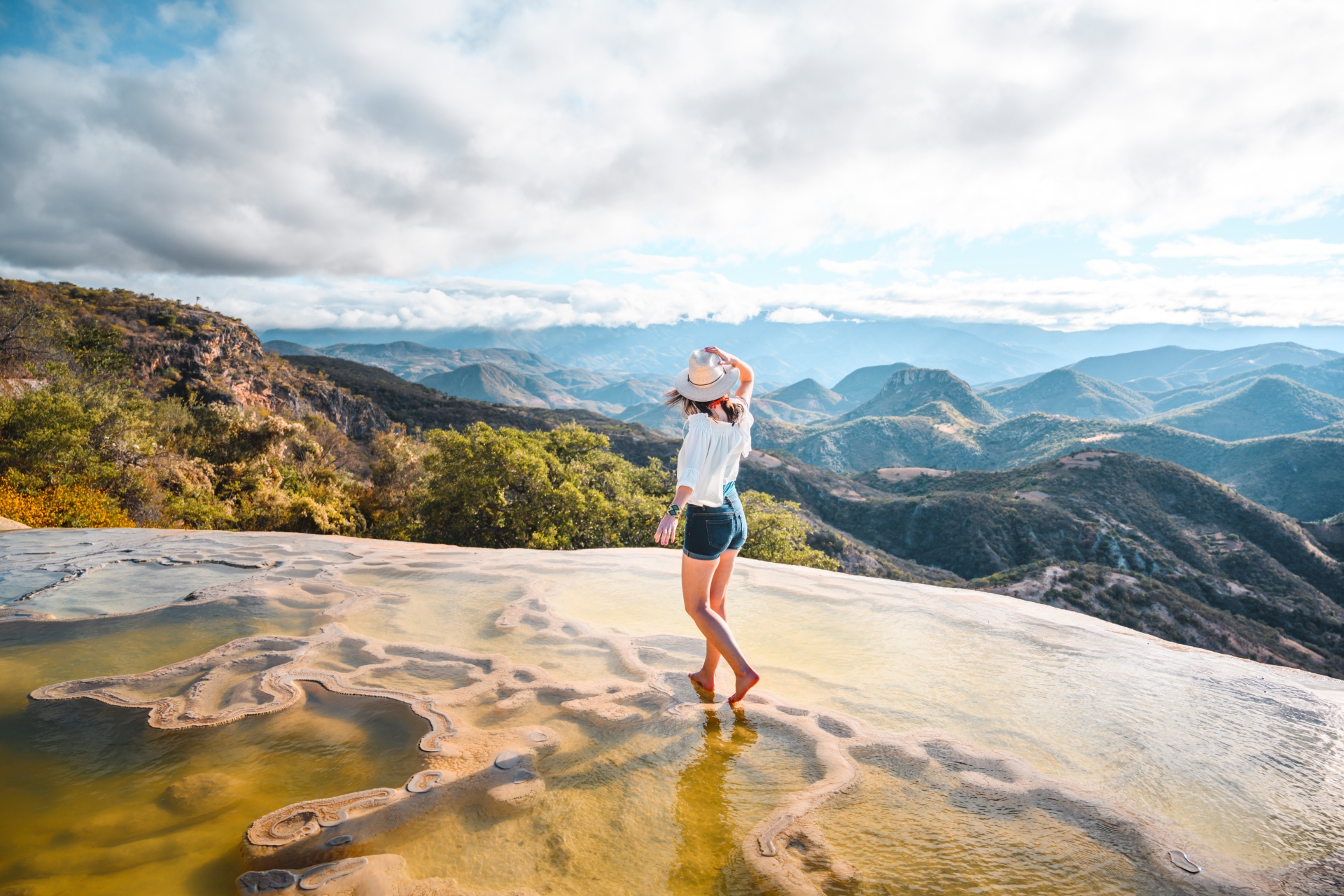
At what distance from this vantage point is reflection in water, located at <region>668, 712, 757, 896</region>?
260cm

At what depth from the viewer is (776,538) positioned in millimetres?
23359

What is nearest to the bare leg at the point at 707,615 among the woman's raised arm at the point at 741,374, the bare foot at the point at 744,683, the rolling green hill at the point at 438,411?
the bare foot at the point at 744,683

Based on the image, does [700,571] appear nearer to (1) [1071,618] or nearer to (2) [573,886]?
(2) [573,886]

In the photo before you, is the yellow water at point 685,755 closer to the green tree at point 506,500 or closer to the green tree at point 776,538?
the green tree at point 506,500

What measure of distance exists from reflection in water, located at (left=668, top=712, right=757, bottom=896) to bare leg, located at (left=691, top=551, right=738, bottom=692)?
40 centimetres

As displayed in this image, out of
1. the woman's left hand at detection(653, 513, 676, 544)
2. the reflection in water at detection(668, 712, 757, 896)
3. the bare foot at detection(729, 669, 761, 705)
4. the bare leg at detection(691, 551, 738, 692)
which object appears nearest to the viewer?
the reflection in water at detection(668, 712, 757, 896)

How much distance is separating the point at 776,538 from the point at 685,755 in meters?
20.3

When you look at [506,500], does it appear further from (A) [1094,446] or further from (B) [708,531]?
(A) [1094,446]

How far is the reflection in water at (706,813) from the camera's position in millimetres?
2600

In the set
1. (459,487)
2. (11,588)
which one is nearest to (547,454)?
(459,487)

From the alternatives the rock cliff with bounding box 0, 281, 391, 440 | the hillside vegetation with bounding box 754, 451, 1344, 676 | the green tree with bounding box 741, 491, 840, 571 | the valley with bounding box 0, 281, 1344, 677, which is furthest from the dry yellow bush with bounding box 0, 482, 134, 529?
the hillside vegetation with bounding box 754, 451, 1344, 676

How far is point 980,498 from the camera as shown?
70688mm

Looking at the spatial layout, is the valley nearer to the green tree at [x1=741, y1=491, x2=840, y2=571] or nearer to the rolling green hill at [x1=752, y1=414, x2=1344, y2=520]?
the green tree at [x1=741, y1=491, x2=840, y2=571]

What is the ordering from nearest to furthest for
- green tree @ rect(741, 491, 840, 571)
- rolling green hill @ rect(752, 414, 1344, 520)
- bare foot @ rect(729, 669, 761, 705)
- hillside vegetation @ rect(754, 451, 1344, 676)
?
1. bare foot @ rect(729, 669, 761, 705)
2. green tree @ rect(741, 491, 840, 571)
3. hillside vegetation @ rect(754, 451, 1344, 676)
4. rolling green hill @ rect(752, 414, 1344, 520)
